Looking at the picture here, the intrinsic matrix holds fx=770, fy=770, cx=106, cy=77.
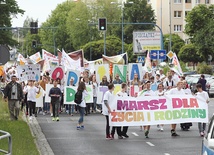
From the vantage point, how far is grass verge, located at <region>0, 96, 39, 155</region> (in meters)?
17.4

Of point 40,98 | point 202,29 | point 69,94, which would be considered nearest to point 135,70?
point 69,94

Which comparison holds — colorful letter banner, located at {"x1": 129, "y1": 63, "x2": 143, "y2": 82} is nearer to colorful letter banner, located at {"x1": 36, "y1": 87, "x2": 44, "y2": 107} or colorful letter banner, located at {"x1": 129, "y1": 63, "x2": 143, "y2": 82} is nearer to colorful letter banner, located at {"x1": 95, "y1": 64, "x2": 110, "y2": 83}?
colorful letter banner, located at {"x1": 95, "y1": 64, "x2": 110, "y2": 83}

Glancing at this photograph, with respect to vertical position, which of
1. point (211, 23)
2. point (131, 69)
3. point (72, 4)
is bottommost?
point (131, 69)

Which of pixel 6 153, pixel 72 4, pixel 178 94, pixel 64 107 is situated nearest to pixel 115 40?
pixel 72 4

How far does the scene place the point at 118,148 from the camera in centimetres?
1947

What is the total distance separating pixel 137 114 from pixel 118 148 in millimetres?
3426

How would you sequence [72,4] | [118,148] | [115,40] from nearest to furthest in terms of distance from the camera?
[118,148]
[115,40]
[72,4]

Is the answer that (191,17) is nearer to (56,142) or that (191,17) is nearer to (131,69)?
(131,69)

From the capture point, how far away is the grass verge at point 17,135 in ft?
57.1

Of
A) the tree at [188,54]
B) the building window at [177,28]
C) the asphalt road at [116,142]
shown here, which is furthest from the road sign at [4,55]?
the building window at [177,28]

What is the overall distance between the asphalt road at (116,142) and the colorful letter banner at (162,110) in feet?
1.63

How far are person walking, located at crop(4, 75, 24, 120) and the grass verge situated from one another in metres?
0.25

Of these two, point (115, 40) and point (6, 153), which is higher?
point (115, 40)

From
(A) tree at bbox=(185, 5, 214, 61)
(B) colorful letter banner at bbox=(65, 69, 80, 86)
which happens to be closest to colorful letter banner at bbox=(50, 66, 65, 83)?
(B) colorful letter banner at bbox=(65, 69, 80, 86)
